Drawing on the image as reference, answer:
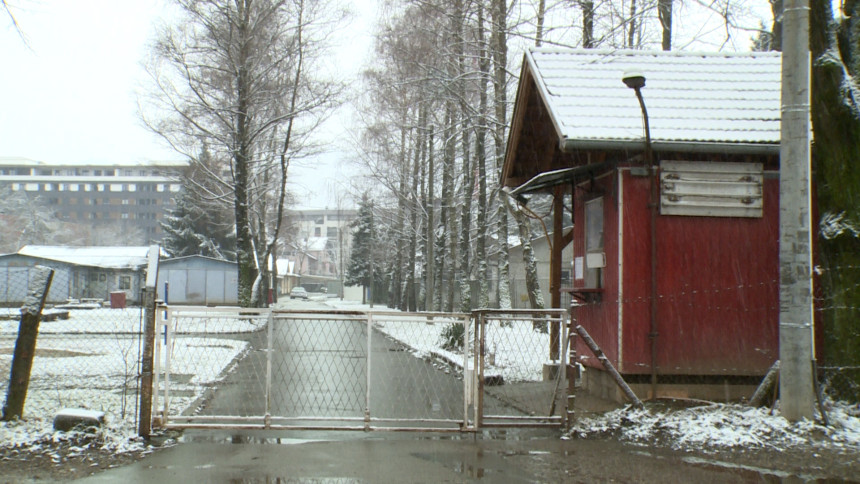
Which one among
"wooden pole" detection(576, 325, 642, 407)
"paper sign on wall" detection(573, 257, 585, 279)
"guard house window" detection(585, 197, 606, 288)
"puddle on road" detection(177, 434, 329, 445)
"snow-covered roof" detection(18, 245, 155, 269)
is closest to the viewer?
"puddle on road" detection(177, 434, 329, 445)

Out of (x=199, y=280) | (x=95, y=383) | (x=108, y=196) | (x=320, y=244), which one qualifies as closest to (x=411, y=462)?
(x=95, y=383)

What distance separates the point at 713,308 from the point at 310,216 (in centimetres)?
15507

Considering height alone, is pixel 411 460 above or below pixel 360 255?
below

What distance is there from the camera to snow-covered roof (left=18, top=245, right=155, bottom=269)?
5191 centimetres

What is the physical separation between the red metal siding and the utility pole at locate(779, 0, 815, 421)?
187 centimetres

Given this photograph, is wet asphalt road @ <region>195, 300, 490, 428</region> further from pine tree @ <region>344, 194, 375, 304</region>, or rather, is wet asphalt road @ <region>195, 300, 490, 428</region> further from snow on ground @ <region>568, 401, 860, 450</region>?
pine tree @ <region>344, 194, 375, 304</region>

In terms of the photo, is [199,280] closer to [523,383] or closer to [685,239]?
[523,383]

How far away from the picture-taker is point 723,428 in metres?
7.62

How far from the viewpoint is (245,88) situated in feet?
90.2

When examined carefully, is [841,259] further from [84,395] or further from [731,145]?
[84,395]

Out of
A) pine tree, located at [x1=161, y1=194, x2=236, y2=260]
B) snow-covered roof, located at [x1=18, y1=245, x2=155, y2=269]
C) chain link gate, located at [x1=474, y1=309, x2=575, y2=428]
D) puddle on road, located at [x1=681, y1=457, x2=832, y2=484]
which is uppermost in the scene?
pine tree, located at [x1=161, y1=194, x2=236, y2=260]

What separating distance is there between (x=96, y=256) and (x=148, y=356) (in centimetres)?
5170

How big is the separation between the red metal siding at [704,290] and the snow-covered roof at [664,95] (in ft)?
2.64

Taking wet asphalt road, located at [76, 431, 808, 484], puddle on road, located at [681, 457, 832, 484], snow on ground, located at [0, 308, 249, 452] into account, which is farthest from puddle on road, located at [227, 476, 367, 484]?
puddle on road, located at [681, 457, 832, 484]
